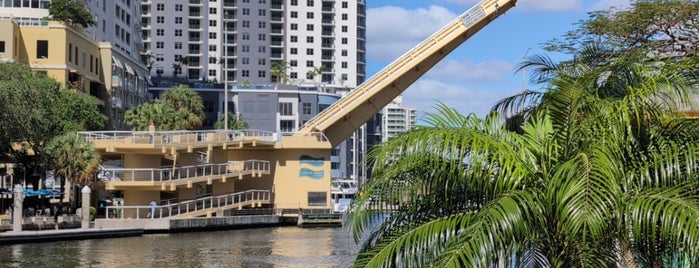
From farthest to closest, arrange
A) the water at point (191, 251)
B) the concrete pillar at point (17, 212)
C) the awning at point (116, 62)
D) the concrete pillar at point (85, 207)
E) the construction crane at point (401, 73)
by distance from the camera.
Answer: the awning at point (116, 62) → the construction crane at point (401, 73) → the concrete pillar at point (85, 207) → the concrete pillar at point (17, 212) → the water at point (191, 251)

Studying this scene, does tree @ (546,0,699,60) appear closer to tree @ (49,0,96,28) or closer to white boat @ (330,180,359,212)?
white boat @ (330,180,359,212)

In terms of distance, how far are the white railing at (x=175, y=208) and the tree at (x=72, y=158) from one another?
6.07ft

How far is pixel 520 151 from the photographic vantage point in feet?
27.6

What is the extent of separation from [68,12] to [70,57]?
125 inches

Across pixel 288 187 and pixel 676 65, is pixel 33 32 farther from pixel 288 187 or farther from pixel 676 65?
pixel 676 65

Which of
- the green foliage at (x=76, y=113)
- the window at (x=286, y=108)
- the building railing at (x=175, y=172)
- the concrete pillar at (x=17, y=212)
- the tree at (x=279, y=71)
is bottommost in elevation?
the concrete pillar at (x=17, y=212)

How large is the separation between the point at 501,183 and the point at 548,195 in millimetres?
397

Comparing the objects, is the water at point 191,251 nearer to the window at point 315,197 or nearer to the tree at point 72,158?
the tree at point 72,158

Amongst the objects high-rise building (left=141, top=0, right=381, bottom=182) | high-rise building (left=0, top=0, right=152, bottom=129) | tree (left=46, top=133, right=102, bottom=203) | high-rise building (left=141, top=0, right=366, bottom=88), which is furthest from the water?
high-rise building (left=141, top=0, right=366, bottom=88)

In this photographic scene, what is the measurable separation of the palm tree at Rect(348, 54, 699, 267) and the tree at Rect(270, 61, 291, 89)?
112 metres

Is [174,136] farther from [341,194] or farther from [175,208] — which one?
[341,194]

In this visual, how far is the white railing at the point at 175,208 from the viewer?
1747 inches

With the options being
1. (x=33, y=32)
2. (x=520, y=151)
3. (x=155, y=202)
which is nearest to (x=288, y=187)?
(x=155, y=202)

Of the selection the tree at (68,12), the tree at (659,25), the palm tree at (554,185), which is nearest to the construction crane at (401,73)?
the tree at (68,12)
